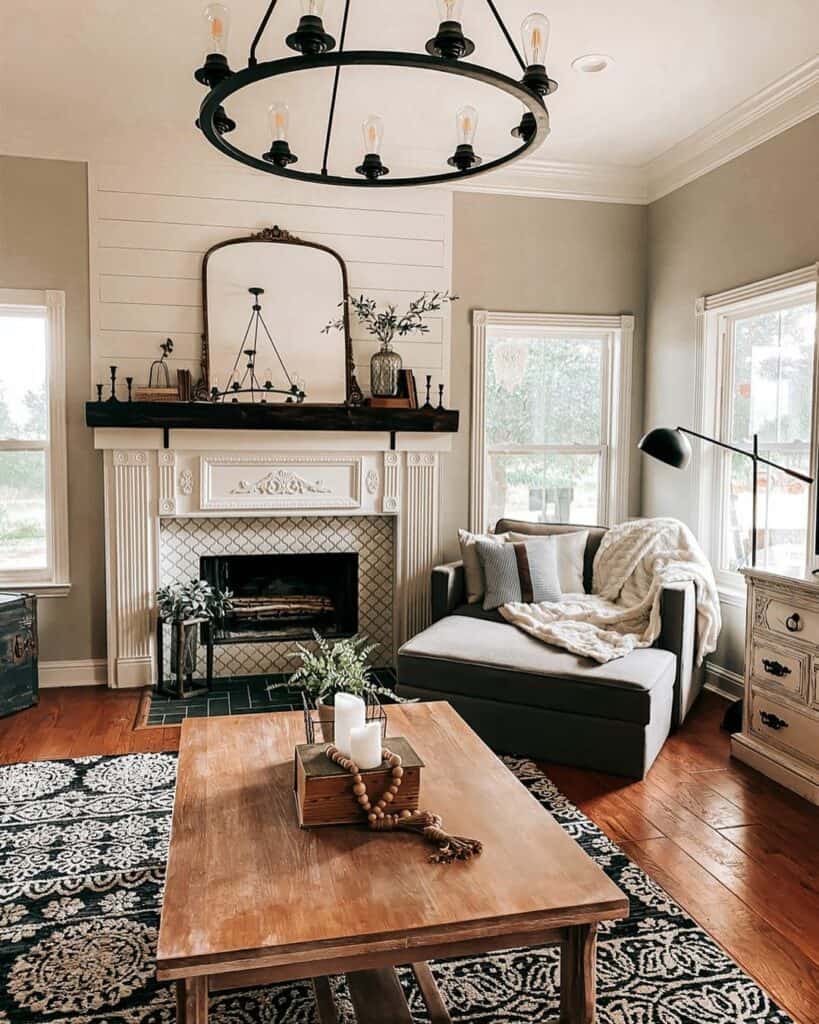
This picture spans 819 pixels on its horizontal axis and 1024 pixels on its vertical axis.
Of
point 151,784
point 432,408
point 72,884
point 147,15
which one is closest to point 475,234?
point 432,408

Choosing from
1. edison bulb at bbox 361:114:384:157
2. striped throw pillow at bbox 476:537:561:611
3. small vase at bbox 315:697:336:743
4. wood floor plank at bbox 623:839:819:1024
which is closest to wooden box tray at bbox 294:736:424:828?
small vase at bbox 315:697:336:743

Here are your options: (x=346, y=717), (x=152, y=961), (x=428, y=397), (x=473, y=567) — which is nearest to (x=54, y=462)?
(x=428, y=397)

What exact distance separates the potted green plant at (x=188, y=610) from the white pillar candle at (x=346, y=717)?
2461 millimetres

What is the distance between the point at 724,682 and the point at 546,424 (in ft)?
5.85

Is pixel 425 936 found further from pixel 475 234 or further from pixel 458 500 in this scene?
pixel 475 234

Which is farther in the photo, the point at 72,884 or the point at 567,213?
the point at 567,213

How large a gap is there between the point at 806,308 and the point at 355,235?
7.68 ft

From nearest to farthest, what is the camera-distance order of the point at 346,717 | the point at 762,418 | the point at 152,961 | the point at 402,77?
the point at 346,717 < the point at 152,961 < the point at 402,77 < the point at 762,418

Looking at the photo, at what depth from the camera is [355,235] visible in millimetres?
4703

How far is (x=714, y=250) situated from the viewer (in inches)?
173

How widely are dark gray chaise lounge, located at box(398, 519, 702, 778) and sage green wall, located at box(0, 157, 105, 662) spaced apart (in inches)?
76.1

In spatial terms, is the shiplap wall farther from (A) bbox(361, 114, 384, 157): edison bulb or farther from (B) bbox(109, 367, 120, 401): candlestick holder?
(A) bbox(361, 114, 384, 157): edison bulb

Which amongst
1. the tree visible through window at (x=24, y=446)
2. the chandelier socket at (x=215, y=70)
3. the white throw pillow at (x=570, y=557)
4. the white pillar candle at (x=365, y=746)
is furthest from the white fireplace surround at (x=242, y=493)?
the white pillar candle at (x=365, y=746)

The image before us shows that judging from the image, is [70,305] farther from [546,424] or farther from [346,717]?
[346,717]
